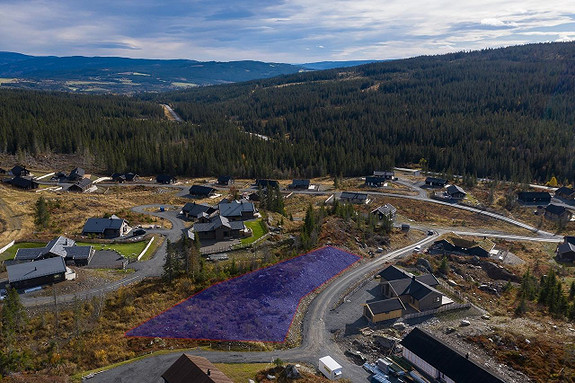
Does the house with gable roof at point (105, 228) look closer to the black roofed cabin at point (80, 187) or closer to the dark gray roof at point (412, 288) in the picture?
the black roofed cabin at point (80, 187)

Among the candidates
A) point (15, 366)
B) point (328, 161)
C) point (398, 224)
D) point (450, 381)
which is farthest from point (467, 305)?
point (328, 161)

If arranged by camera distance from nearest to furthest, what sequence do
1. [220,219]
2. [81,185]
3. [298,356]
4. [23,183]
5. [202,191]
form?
[298,356] → [220,219] → [23,183] → [81,185] → [202,191]

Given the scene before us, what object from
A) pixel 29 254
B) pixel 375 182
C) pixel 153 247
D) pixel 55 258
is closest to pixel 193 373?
pixel 55 258

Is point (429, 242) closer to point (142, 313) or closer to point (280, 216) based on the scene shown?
point (280, 216)

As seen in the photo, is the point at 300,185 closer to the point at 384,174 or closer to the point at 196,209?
the point at 384,174

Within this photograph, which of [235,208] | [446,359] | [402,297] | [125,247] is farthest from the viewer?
[235,208]
